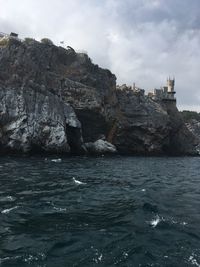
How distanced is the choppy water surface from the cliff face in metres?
35.5

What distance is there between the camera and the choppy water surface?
17047 millimetres

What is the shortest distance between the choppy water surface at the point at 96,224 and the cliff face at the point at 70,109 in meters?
35.5

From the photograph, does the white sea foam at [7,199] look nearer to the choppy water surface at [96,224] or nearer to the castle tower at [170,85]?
the choppy water surface at [96,224]

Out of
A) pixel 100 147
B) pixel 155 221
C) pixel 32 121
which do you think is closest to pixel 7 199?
pixel 155 221

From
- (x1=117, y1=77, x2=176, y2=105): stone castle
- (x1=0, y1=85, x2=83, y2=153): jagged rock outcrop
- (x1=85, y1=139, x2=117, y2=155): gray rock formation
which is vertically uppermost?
(x1=117, y1=77, x2=176, y2=105): stone castle

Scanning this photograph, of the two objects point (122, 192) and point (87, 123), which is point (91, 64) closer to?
point (87, 123)

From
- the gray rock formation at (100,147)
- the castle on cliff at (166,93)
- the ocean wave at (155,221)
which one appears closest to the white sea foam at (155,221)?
the ocean wave at (155,221)

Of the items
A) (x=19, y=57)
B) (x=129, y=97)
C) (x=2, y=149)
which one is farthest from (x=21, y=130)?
(x=129, y=97)

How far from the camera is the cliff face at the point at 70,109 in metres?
72.0

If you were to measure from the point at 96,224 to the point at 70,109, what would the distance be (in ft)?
199

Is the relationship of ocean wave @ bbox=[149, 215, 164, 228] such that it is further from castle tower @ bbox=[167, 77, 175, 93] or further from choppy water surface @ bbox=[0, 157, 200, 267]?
castle tower @ bbox=[167, 77, 175, 93]

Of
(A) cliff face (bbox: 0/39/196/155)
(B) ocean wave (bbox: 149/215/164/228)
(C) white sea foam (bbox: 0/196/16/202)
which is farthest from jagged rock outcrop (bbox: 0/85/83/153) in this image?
(B) ocean wave (bbox: 149/215/164/228)

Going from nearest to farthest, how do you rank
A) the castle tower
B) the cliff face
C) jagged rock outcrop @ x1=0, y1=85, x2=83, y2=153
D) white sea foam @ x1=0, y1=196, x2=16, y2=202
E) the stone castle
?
white sea foam @ x1=0, y1=196, x2=16, y2=202, jagged rock outcrop @ x1=0, y1=85, x2=83, y2=153, the cliff face, the stone castle, the castle tower

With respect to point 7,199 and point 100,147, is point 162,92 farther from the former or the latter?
point 7,199
